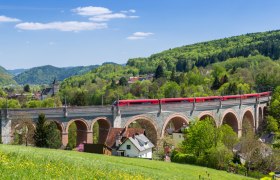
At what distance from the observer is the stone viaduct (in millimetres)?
45406

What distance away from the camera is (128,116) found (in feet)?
176

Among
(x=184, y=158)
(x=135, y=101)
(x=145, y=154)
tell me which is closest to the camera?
(x=184, y=158)

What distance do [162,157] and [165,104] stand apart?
10.6m

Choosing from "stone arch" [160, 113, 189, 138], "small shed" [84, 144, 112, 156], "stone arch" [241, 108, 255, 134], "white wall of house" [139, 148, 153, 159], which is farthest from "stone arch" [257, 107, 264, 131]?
"small shed" [84, 144, 112, 156]

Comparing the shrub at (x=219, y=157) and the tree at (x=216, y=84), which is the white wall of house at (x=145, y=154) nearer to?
the shrub at (x=219, y=157)

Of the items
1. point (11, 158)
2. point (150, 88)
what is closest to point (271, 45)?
point (150, 88)

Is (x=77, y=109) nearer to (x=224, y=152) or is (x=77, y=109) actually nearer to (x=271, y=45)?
(x=224, y=152)

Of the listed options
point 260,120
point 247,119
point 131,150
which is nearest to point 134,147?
point 131,150

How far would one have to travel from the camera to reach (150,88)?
12100 cm

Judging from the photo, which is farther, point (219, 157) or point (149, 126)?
point (149, 126)

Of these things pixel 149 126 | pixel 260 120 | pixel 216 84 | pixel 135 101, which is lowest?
pixel 260 120

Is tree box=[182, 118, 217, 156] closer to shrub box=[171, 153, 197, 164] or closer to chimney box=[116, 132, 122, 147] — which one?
shrub box=[171, 153, 197, 164]

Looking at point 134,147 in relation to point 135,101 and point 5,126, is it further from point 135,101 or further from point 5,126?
point 5,126

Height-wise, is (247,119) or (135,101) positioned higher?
(135,101)
